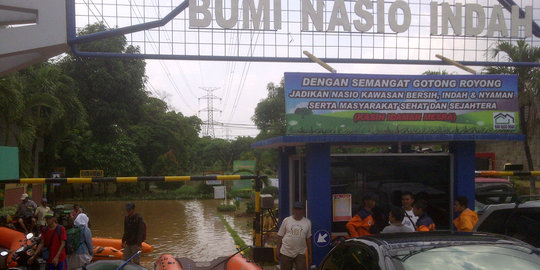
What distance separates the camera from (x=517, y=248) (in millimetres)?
4184

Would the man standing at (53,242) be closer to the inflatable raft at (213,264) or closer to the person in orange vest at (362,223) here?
the inflatable raft at (213,264)

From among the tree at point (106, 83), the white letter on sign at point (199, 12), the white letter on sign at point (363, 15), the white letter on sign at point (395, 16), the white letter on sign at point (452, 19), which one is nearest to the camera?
the white letter on sign at point (199, 12)

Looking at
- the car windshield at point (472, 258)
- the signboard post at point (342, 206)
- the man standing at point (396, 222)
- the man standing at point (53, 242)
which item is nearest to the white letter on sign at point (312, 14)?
the signboard post at point (342, 206)

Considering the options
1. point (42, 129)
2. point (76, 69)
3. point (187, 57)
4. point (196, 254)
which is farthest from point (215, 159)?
point (187, 57)

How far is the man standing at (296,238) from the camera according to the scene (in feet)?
25.2

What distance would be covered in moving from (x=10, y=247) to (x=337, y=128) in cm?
831

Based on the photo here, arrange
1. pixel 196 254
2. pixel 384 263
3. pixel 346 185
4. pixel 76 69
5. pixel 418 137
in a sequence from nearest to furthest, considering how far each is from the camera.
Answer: pixel 384 263, pixel 418 137, pixel 346 185, pixel 196 254, pixel 76 69

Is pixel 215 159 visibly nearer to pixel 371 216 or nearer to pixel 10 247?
pixel 10 247

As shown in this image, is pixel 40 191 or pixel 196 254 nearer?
pixel 196 254

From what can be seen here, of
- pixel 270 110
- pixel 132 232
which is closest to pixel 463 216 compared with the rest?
pixel 132 232

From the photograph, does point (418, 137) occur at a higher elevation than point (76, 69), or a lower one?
lower

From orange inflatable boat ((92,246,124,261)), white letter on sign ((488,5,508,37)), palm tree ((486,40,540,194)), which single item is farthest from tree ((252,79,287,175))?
white letter on sign ((488,5,508,37))

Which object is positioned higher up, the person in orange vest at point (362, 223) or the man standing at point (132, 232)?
the person in orange vest at point (362, 223)

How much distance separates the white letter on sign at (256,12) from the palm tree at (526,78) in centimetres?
1695
